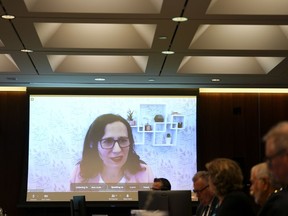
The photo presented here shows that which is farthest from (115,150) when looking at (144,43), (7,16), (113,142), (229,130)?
(7,16)

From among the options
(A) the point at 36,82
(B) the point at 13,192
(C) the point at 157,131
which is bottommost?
(B) the point at 13,192

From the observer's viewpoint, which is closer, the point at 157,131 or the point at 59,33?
the point at 59,33

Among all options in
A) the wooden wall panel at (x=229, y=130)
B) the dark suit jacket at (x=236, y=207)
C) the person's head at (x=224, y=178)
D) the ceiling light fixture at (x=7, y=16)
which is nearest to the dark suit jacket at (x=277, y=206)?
the dark suit jacket at (x=236, y=207)

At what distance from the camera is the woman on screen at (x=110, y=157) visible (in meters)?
11.4

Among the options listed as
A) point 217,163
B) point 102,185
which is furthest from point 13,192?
point 217,163

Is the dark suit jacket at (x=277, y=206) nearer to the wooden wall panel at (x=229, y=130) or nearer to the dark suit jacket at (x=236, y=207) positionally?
the dark suit jacket at (x=236, y=207)

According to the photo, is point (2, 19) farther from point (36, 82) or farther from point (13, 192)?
point (13, 192)

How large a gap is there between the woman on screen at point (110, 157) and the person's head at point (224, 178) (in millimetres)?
7069

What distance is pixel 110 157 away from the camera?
11469mm

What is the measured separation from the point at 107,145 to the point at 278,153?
29.5 ft

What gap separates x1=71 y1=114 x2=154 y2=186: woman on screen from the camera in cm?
1141

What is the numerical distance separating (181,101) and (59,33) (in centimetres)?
398

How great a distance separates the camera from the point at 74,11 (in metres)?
6.77

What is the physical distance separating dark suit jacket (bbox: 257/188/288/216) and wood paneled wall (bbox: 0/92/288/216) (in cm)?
880
